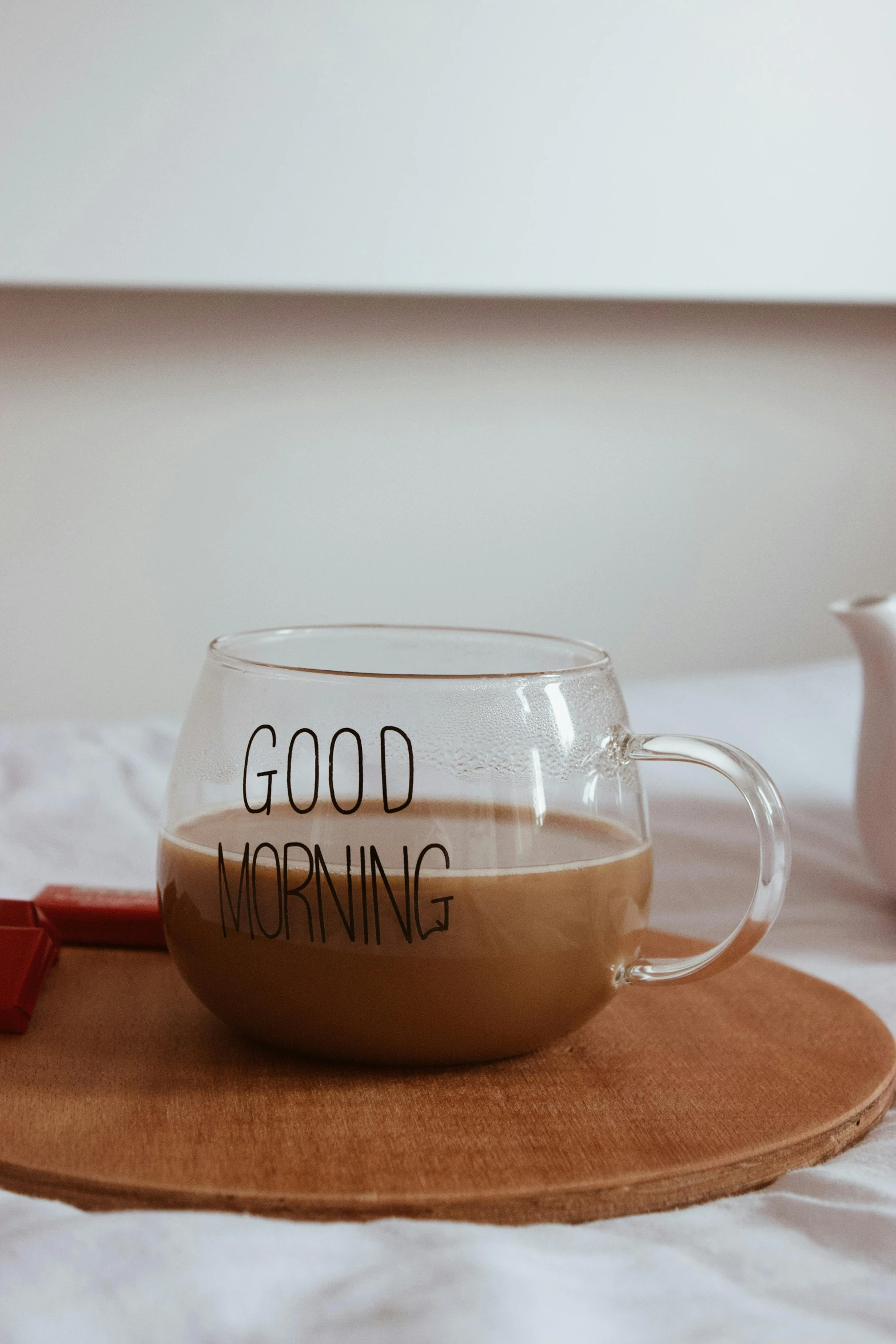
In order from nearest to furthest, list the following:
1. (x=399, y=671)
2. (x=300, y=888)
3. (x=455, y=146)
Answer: (x=300, y=888), (x=399, y=671), (x=455, y=146)

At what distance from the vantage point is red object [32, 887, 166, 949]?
59cm

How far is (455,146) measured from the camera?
1.21m

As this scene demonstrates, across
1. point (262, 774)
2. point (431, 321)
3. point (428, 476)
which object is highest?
point (431, 321)

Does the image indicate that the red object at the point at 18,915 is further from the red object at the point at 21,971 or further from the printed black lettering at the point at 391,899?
the printed black lettering at the point at 391,899

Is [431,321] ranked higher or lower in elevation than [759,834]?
higher

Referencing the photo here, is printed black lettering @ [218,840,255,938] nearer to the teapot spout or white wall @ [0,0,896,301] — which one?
the teapot spout

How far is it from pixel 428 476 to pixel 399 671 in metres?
0.89

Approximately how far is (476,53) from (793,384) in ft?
1.90

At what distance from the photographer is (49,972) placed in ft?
1.80

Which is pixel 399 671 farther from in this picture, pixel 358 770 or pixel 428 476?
pixel 428 476

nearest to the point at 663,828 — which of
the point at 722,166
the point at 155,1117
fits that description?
the point at 155,1117

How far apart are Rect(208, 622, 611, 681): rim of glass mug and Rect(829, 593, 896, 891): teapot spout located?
0.37 m

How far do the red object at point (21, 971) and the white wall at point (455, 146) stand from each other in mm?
800

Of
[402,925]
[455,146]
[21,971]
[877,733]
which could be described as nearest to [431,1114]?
[402,925]
